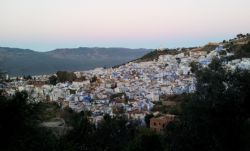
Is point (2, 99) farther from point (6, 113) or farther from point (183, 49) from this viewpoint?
point (183, 49)

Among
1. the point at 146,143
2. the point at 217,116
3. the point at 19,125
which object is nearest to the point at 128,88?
the point at 146,143

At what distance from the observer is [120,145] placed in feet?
78.6

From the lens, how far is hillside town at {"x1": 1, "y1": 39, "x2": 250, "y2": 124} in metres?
50.7

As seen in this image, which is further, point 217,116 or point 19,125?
point 217,116

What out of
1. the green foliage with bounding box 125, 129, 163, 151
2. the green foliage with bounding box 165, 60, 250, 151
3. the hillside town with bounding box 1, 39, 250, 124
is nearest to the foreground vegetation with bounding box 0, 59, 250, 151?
the green foliage with bounding box 165, 60, 250, 151

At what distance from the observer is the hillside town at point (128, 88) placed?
50719 millimetres

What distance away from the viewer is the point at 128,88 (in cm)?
6906

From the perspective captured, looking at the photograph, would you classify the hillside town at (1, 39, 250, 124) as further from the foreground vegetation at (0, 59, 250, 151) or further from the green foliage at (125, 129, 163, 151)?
the foreground vegetation at (0, 59, 250, 151)

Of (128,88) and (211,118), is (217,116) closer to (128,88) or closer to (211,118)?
(211,118)

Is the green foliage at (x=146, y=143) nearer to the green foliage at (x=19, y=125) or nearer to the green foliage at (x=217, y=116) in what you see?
the green foliage at (x=217, y=116)

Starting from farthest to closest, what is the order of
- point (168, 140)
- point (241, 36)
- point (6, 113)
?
point (241, 36) → point (168, 140) → point (6, 113)

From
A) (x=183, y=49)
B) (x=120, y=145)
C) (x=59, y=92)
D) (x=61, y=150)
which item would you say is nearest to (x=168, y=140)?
(x=61, y=150)

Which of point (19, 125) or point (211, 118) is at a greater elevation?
point (19, 125)

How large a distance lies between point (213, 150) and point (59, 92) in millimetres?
54810
